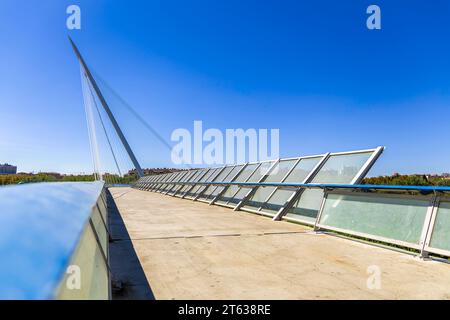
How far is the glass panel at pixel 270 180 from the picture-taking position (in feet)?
34.8

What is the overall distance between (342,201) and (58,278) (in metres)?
6.52

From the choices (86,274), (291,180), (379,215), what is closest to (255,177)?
(291,180)

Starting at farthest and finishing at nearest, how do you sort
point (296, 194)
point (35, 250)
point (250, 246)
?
point (296, 194), point (250, 246), point (35, 250)

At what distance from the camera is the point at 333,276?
3.86m

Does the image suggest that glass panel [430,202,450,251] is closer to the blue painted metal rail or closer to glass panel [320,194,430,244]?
glass panel [320,194,430,244]

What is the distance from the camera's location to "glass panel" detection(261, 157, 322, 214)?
30.7 ft

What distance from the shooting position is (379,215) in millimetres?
5945

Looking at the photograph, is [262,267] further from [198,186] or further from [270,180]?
[198,186]

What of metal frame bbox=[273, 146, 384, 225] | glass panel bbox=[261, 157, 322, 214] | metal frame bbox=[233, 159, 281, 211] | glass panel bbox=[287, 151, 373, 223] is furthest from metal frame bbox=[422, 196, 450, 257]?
metal frame bbox=[233, 159, 281, 211]

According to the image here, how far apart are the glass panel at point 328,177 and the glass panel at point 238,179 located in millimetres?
4319

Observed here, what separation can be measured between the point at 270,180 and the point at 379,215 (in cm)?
529

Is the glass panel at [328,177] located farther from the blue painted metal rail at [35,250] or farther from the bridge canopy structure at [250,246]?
the blue painted metal rail at [35,250]

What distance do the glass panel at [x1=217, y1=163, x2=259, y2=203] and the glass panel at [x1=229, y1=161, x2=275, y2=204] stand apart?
1.22 ft
